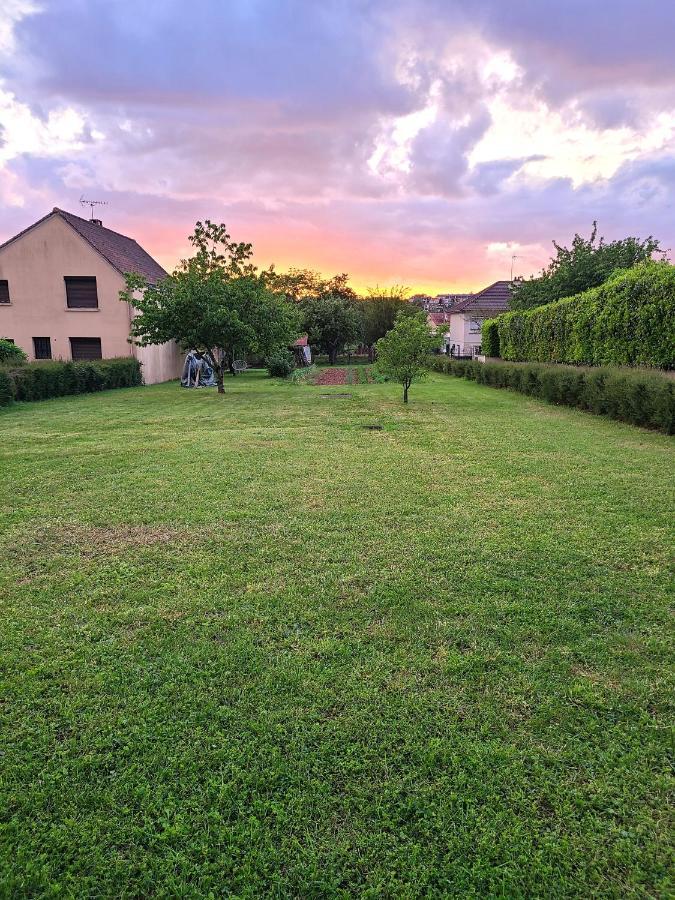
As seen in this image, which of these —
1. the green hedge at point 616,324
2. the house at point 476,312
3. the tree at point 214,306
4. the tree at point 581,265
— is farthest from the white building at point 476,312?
the tree at point 214,306

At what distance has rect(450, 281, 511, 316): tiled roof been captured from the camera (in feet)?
133

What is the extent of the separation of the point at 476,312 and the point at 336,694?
42.3 metres

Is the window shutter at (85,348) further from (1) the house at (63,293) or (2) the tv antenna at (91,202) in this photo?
(2) the tv antenna at (91,202)

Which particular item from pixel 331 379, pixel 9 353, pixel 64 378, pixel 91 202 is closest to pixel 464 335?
pixel 331 379

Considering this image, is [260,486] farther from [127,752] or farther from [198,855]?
[198,855]

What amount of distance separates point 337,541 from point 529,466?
12.6 ft

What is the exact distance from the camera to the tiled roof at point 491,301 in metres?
40.7

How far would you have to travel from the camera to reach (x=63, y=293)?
21.7 m

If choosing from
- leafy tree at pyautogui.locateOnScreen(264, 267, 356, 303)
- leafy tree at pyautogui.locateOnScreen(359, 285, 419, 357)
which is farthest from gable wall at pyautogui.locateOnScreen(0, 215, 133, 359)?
leafy tree at pyautogui.locateOnScreen(264, 267, 356, 303)

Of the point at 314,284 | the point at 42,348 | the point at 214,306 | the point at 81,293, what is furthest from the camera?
the point at 314,284

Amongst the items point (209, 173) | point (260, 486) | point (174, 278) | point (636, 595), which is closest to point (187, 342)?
point (174, 278)

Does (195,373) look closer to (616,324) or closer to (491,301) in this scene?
(616,324)

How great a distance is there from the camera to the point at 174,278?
1850cm

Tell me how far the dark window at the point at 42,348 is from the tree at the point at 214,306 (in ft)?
22.1
